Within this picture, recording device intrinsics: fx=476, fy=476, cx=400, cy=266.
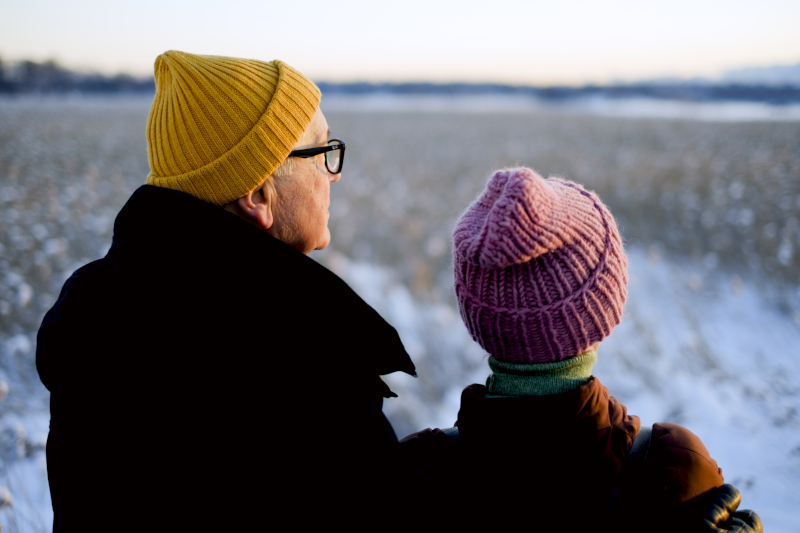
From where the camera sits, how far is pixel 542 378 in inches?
47.5

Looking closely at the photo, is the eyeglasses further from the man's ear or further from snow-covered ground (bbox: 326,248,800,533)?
snow-covered ground (bbox: 326,248,800,533)

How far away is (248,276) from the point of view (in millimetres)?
1208

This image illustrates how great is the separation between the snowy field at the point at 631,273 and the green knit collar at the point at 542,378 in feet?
8.29

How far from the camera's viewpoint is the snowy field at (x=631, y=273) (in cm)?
354

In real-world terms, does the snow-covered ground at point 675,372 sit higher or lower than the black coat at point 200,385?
lower

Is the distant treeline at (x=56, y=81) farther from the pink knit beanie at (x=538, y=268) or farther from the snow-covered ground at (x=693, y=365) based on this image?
the pink knit beanie at (x=538, y=268)

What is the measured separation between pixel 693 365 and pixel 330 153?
452 cm

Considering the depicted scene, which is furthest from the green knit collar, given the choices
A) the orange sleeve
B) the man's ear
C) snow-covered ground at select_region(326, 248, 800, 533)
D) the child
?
snow-covered ground at select_region(326, 248, 800, 533)

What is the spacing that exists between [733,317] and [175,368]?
6331 millimetres

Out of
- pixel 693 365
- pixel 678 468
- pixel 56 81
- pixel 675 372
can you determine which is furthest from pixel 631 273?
pixel 56 81


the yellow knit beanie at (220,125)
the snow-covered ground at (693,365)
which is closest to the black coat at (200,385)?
the yellow knit beanie at (220,125)

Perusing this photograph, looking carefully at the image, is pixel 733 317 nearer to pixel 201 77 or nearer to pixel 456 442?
pixel 456 442

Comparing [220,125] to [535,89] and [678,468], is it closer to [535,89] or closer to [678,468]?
[678,468]

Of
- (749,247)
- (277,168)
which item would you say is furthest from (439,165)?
(277,168)
